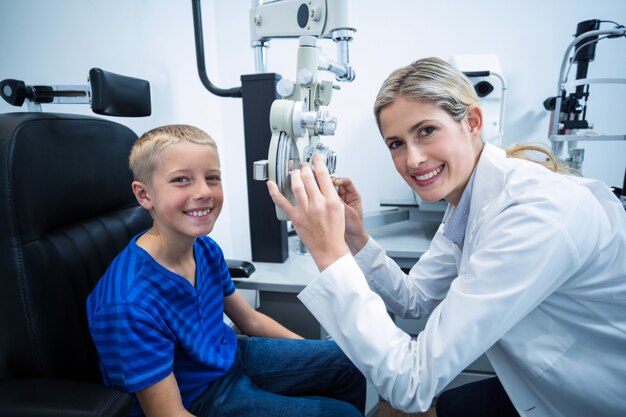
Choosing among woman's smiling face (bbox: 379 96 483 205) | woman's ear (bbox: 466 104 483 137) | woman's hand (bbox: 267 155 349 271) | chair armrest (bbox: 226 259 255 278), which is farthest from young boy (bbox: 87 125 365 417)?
woman's ear (bbox: 466 104 483 137)

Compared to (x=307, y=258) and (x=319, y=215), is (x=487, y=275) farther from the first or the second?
(x=307, y=258)

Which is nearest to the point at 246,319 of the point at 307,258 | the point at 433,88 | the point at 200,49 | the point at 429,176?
the point at 307,258

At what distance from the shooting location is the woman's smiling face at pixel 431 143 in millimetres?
707

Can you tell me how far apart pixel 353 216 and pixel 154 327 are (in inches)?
21.2

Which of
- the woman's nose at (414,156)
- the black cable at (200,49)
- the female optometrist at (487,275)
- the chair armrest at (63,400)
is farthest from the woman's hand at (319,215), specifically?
the black cable at (200,49)

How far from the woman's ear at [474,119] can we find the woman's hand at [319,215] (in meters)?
0.35

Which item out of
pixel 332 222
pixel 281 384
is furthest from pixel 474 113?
pixel 281 384

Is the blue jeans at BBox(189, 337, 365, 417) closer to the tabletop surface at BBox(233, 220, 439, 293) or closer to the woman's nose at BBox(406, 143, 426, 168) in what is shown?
the tabletop surface at BBox(233, 220, 439, 293)

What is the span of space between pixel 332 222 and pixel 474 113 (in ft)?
1.32

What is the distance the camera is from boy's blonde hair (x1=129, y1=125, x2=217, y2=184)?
0.76 metres

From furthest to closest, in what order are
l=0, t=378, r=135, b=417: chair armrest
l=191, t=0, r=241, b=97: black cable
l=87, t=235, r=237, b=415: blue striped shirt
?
l=191, t=0, r=241, b=97: black cable, l=87, t=235, r=237, b=415: blue striped shirt, l=0, t=378, r=135, b=417: chair armrest

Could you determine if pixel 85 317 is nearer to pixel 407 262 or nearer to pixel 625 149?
pixel 407 262

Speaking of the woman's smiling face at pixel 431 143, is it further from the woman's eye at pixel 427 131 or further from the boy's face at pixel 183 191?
the boy's face at pixel 183 191

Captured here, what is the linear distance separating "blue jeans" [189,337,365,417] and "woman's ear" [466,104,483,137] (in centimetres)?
66
